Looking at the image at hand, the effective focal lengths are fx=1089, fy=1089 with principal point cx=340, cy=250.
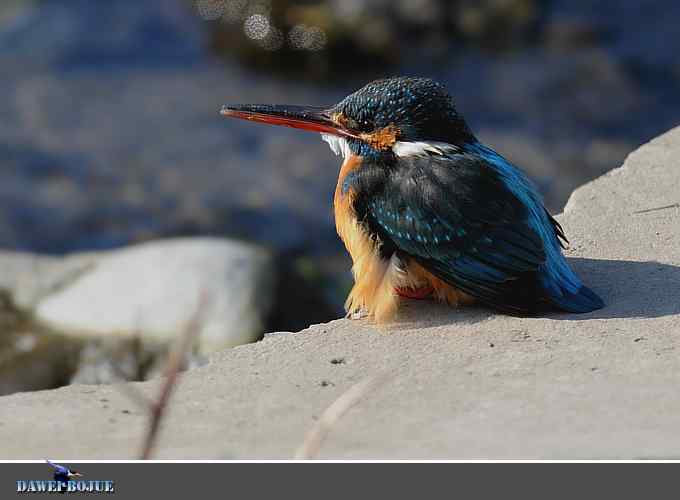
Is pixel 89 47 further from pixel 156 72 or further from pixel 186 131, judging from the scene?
pixel 186 131

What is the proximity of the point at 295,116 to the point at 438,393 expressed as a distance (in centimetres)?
182

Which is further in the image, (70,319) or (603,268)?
(70,319)

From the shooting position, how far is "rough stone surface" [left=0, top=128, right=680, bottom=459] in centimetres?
306

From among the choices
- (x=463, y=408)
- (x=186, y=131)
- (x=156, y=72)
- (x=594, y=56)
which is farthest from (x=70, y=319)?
(x=594, y=56)

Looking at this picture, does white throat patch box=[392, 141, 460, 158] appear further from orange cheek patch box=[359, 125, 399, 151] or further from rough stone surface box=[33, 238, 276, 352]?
rough stone surface box=[33, 238, 276, 352]

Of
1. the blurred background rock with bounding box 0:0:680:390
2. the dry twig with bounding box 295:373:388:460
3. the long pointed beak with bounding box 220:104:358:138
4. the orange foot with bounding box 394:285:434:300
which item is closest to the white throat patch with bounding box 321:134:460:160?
the long pointed beak with bounding box 220:104:358:138

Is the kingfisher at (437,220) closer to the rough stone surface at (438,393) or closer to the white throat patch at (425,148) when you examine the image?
the white throat patch at (425,148)

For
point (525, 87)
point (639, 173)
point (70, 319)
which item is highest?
point (525, 87)

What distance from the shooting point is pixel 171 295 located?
6.40m

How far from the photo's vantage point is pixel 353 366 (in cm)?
376

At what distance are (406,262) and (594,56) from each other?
814 centimetres

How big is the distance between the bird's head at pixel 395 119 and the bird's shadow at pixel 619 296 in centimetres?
68
